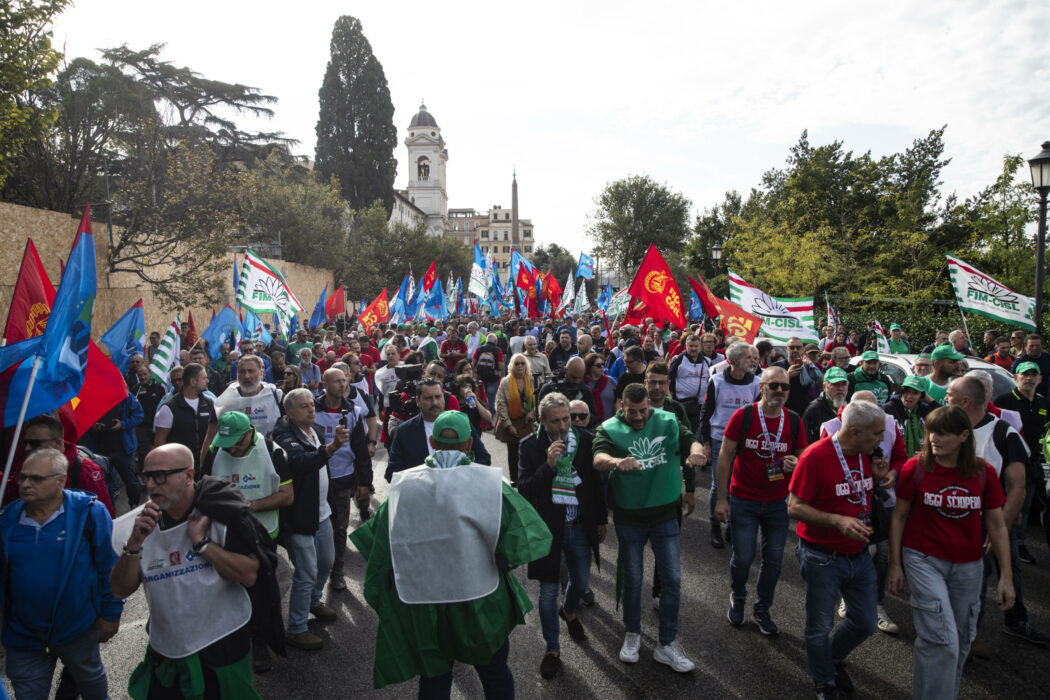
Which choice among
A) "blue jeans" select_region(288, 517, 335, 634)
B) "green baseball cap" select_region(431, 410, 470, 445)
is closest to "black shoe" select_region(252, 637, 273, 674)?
"blue jeans" select_region(288, 517, 335, 634)

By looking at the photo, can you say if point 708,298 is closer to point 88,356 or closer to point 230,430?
point 230,430

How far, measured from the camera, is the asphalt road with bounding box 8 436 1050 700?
3.91 m

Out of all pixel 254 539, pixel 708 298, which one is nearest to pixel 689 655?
pixel 254 539

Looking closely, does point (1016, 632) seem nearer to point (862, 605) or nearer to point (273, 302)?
point (862, 605)

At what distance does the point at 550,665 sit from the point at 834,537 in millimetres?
1869

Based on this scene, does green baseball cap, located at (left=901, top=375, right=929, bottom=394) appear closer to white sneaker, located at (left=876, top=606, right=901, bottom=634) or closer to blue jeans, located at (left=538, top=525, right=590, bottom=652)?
white sneaker, located at (left=876, top=606, right=901, bottom=634)

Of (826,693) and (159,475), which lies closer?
(159,475)

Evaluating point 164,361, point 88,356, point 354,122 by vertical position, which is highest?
point 354,122

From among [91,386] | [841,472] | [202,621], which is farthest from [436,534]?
[91,386]

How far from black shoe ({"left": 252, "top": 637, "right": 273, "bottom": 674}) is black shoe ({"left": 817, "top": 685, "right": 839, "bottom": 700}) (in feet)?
11.1

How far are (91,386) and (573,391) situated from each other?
392 cm

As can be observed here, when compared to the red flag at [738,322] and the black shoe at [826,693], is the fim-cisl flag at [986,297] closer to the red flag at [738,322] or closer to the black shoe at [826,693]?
the red flag at [738,322]

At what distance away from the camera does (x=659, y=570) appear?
4.21 m

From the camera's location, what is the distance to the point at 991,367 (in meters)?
7.44
